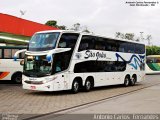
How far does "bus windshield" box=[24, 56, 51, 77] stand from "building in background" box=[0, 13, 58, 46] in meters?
8.40

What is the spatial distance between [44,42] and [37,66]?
1.36m

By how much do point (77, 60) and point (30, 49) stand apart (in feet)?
8.84

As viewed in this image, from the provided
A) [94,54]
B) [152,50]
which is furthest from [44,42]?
[152,50]

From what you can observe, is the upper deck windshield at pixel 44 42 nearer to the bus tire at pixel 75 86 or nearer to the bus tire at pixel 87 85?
the bus tire at pixel 75 86

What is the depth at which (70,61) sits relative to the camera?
19.6m

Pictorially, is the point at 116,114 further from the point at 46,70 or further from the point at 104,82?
the point at 104,82

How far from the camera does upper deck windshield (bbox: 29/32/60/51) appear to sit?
741 inches

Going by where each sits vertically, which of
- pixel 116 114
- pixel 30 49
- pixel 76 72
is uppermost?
pixel 30 49

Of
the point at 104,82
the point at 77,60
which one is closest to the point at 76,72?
the point at 77,60

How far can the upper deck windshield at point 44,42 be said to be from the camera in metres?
18.8

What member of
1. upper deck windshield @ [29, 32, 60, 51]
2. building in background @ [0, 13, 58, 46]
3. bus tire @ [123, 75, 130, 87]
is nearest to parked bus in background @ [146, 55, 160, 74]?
building in background @ [0, 13, 58, 46]

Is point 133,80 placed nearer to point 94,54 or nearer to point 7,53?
point 94,54

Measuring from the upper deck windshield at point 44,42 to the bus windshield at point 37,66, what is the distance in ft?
1.85

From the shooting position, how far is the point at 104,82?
915 inches
